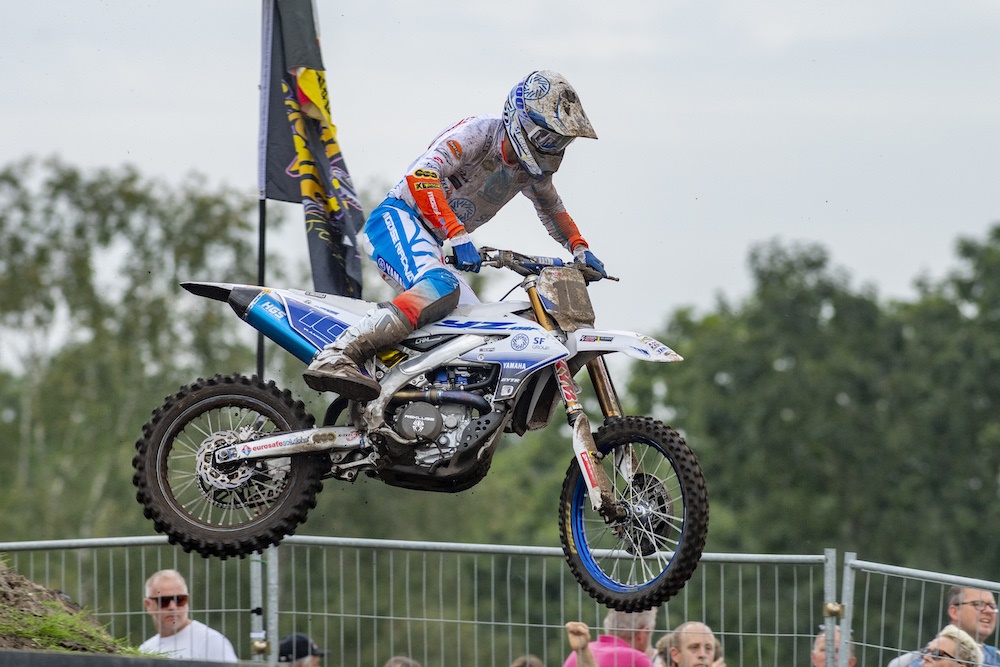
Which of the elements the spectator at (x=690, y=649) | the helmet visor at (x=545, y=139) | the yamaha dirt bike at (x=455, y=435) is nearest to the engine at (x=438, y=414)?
the yamaha dirt bike at (x=455, y=435)

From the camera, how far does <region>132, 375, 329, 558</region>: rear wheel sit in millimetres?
7547

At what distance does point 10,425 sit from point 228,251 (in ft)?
23.4

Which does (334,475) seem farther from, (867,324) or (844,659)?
(867,324)

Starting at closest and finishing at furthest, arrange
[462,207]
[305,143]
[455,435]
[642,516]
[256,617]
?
1. [642,516]
2. [455,435]
3. [462,207]
4. [256,617]
5. [305,143]

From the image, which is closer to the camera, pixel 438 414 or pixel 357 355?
pixel 438 414

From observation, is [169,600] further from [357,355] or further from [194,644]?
[357,355]

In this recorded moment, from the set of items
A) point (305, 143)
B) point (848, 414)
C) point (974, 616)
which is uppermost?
point (305, 143)

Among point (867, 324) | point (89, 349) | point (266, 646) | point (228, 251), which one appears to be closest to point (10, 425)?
point (89, 349)

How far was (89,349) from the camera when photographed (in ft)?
107

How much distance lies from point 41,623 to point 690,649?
10.9 feet

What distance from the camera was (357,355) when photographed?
7543 millimetres

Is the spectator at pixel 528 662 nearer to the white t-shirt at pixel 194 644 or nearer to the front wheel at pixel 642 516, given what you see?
the front wheel at pixel 642 516

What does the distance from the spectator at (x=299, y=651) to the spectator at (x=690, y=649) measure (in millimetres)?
1850

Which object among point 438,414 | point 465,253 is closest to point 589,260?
point 465,253
